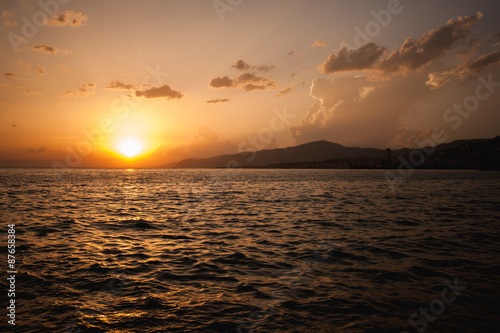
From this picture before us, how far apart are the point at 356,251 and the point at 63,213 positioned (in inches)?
1177

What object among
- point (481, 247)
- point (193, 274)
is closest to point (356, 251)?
point (481, 247)

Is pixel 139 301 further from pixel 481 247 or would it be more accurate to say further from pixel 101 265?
pixel 481 247

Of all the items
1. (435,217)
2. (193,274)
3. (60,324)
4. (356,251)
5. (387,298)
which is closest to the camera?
(60,324)

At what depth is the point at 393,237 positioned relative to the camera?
2002cm

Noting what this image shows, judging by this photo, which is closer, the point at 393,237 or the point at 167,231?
the point at 393,237

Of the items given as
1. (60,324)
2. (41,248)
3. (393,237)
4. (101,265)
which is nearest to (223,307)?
(60,324)

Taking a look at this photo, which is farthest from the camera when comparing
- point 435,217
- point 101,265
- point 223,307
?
point 435,217

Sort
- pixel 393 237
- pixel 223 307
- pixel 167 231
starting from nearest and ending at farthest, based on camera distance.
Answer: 1. pixel 223 307
2. pixel 393 237
3. pixel 167 231

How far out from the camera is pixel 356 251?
54.6 ft

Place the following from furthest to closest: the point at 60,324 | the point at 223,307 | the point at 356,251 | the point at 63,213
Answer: the point at 63,213 < the point at 356,251 < the point at 223,307 < the point at 60,324

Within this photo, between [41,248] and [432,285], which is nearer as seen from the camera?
[432,285]

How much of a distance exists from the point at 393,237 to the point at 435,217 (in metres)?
11.6

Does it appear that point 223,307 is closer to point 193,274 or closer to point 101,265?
point 193,274

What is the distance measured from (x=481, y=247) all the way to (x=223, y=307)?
16.7m
